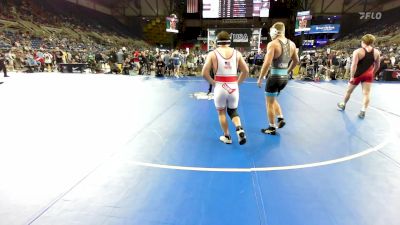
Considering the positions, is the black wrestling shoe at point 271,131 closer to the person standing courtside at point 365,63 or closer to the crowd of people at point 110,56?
the person standing courtside at point 365,63

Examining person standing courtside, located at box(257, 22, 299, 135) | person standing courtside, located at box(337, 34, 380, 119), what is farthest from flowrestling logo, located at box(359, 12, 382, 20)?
person standing courtside, located at box(257, 22, 299, 135)

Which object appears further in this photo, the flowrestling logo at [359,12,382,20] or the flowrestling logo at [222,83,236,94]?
the flowrestling logo at [359,12,382,20]

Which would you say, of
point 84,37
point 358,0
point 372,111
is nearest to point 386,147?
point 372,111

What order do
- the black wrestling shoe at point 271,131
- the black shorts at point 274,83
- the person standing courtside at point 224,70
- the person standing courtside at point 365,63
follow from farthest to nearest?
the person standing courtside at point 365,63 → the black wrestling shoe at point 271,131 → the black shorts at point 274,83 → the person standing courtside at point 224,70

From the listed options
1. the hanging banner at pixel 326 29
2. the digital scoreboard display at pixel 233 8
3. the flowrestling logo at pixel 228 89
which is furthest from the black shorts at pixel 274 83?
the hanging banner at pixel 326 29

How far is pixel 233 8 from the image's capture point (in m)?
24.3

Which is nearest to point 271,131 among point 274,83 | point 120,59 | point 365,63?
point 274,83

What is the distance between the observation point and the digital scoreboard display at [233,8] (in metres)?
23.5

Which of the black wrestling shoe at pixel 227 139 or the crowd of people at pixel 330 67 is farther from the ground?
the crowd of people at pixel 330 67

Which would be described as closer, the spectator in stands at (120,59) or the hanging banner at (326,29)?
the spectator in stands at (120,59)

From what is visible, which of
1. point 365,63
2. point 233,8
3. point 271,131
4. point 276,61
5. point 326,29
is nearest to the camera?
point 276,61

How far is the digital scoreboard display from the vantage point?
23547mm

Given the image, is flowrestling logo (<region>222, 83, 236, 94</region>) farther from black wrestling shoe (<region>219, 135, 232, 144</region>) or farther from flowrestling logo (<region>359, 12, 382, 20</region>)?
flowrestling logo (<region>359, 12, 382, 20</region>)

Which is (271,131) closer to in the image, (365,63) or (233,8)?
(365,63)
